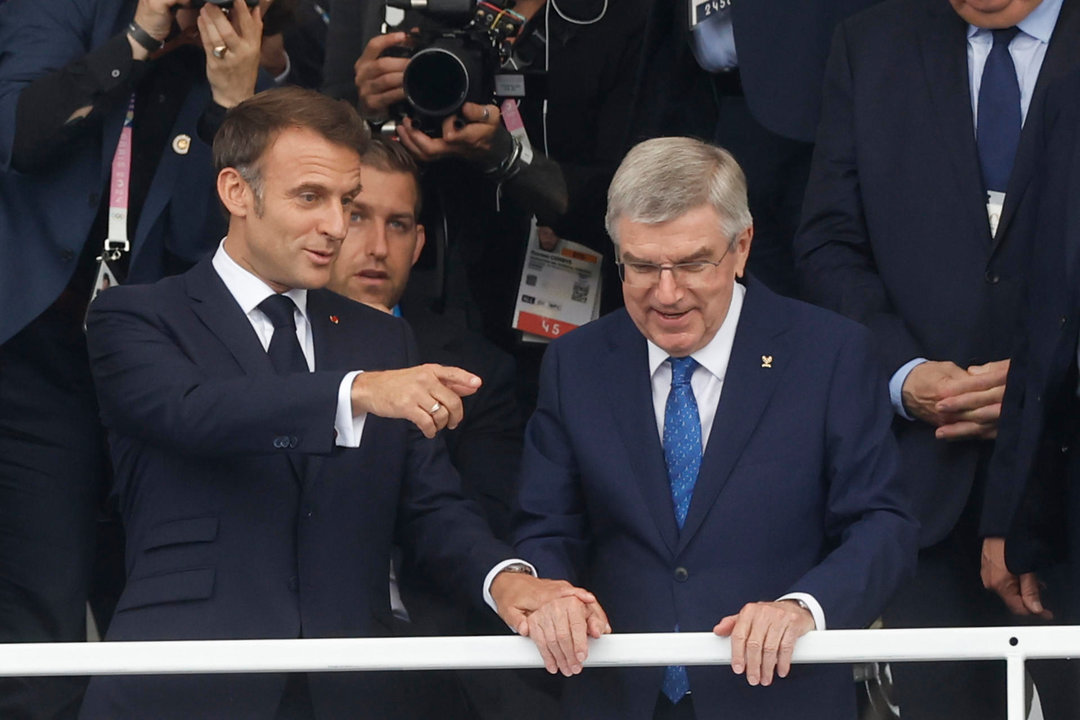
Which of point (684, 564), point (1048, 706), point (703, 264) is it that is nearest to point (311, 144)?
point (703, 264)

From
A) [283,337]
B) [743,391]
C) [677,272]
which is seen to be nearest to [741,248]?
[677,272]

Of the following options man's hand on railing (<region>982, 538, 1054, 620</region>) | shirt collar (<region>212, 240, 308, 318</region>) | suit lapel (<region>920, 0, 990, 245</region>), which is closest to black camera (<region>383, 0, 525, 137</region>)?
shirt collar (<region>212, 240, 308, 318</region>)

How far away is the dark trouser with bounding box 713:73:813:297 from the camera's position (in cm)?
390

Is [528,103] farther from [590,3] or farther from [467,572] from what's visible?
[467,572]

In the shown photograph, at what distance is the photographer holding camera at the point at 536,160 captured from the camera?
399 centimetres

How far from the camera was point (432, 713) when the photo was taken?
3230 millimetres

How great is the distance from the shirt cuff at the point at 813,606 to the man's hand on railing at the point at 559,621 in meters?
0.29

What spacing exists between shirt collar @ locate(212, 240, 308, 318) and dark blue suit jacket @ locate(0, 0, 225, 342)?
2.11 feet

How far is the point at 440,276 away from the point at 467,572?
1160 mm

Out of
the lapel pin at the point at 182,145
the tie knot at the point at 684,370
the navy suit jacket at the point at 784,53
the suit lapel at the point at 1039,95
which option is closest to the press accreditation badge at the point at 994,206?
the suit lapel at the point at 1039,95

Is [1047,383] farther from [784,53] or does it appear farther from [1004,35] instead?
[784,53]

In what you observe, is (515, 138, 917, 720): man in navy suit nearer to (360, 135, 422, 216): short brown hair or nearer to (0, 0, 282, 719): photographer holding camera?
(360, 135, 422, 216): short brown hair

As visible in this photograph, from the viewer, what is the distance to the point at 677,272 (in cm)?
298

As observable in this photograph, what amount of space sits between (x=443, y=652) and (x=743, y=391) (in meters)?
0.74
